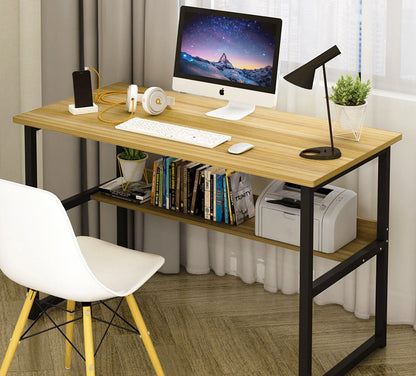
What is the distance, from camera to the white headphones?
285 centimetres

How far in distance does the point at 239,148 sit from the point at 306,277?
445mm

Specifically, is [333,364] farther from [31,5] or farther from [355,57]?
[31,5]

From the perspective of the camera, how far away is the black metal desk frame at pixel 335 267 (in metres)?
2.38

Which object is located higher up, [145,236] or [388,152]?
[388,152]

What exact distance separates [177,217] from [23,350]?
0.73m

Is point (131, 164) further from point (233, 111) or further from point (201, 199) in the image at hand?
point (233, 111)

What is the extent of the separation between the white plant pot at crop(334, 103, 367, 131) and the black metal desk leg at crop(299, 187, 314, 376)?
0.37m

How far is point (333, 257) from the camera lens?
2697 mm

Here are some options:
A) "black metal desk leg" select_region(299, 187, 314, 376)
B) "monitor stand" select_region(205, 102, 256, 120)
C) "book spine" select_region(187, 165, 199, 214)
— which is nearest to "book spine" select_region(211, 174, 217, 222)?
"book spine" select_region(187, 165, 199, 214)

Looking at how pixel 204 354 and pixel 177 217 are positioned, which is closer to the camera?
pixel 204 354

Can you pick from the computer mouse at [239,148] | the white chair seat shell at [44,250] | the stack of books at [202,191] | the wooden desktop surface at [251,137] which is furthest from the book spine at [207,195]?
the white chair seat shell at [44,250]

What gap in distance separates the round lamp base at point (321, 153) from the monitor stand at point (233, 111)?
43 cm

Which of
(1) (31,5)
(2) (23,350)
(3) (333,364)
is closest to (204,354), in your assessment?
(3) (333,364)

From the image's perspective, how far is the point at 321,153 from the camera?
246 cm
